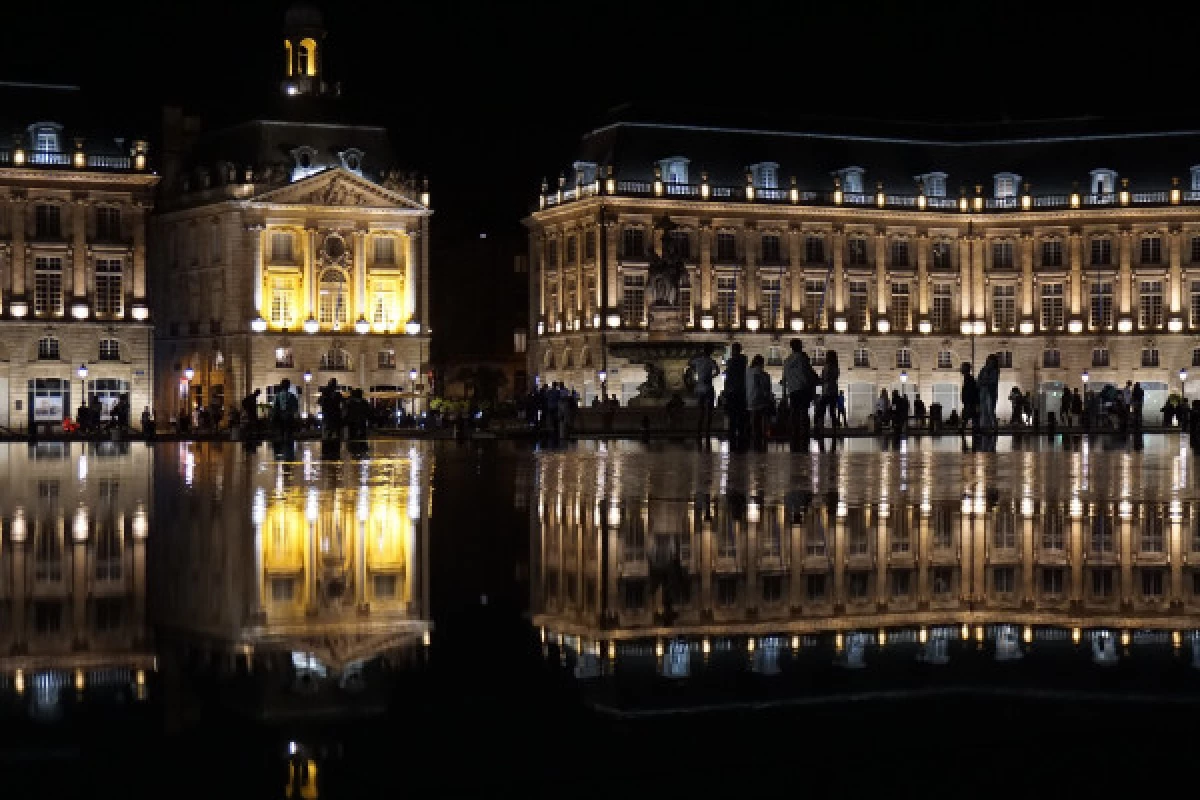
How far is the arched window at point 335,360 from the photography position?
81.8 meters

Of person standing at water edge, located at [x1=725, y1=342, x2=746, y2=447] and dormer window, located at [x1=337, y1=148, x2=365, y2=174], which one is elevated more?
dormer window, located at [x1=337, y1=148, x2=365, y2=174]

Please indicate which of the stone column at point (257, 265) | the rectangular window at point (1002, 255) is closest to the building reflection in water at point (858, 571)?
the stone column at point (257, 265)

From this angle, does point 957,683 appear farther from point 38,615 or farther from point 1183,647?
point 38,615

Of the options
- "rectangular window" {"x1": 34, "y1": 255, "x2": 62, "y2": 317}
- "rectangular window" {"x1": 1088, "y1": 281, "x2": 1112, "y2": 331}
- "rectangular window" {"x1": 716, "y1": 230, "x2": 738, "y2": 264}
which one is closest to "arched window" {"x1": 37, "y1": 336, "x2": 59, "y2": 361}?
"rectangular window" {"x1": 34, "y1": 255, "x2": 62, "y2": 317}

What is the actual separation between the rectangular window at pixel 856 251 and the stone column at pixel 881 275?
0.65m

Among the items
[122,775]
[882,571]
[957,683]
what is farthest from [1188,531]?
[122,775]

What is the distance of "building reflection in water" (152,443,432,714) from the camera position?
5.96 meters

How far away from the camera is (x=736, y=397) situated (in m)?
29.1

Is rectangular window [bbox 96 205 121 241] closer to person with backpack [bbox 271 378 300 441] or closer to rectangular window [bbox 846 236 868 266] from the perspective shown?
rectangular window [bbox 846 236 868 266]

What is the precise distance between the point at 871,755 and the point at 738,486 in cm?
1218

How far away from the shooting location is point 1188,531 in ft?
38.1

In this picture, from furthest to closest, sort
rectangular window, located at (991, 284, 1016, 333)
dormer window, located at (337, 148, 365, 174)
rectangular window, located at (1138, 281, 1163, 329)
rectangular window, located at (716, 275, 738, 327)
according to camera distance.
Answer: rectangular window, located at (991, 284, 1016, 333) → rectangular window, located at (1138, 281, 1163, 329) → rectangular window, located at (716, 275, 738, 327) → dormer window, located at (337, 148, 365, 174)

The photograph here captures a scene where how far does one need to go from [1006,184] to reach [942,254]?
4583 millimetres

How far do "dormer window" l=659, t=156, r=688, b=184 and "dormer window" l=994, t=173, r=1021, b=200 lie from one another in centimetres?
1631
